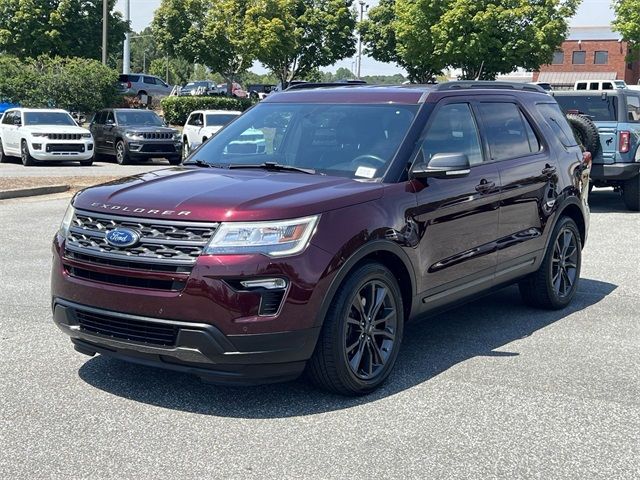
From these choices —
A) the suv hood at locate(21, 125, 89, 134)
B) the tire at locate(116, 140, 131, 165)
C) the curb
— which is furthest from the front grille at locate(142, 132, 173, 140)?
the curb

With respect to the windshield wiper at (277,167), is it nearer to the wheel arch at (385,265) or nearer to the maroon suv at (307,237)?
the maroon suv at (307,237)

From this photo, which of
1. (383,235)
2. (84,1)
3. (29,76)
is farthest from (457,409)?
(84,1)

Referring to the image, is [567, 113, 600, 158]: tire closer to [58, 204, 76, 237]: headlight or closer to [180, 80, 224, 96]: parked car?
[58, 204, 76, 237]: headlight

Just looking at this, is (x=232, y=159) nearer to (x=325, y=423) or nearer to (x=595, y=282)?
(x=325, y=423)

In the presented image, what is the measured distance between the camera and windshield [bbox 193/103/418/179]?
5.34 m

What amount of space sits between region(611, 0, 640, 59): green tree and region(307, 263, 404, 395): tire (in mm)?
42520

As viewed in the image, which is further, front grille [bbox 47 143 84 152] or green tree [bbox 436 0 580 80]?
green tree [bbox 436 0 580 80]

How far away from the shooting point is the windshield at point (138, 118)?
985 inches

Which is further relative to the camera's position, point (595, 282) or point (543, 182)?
point (595, 282)

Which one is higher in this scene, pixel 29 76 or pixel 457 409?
pixel 29 76

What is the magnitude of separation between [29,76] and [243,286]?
31.6 metres

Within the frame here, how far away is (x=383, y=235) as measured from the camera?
4.87 metres

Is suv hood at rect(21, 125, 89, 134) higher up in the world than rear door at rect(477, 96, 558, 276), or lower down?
higher up

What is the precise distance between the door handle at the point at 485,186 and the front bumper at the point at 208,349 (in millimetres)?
1934
